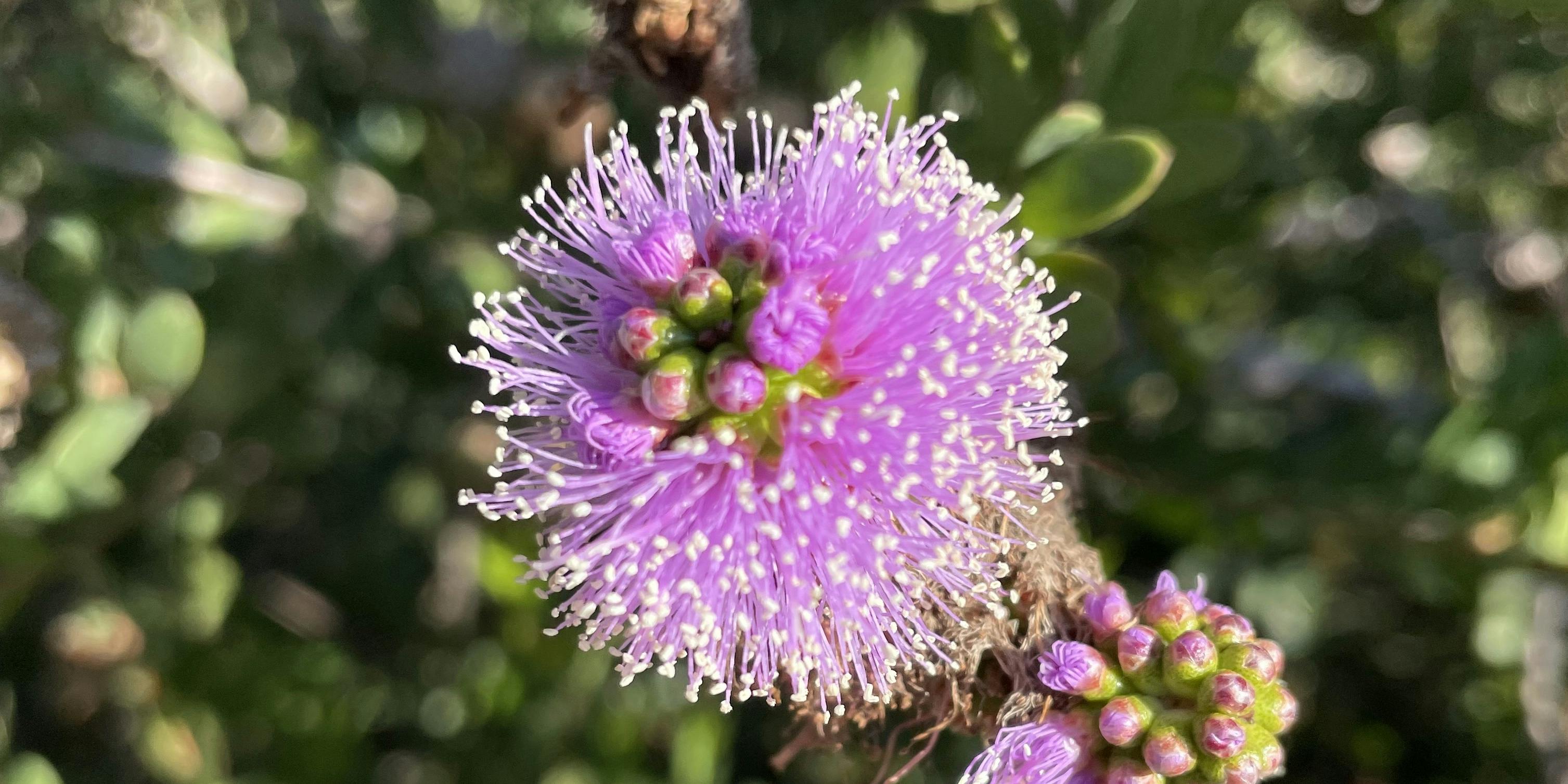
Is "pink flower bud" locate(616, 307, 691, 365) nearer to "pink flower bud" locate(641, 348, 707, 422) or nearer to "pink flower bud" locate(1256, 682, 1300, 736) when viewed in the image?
"pink flower bud" locate(641, 348, 707, 422)

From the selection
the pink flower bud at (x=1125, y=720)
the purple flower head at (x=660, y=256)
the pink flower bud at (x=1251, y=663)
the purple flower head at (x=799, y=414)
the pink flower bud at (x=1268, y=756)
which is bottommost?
the pink flower bud at (x=1268, y=756)

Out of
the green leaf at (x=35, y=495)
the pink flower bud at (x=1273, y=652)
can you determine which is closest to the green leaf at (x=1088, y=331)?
the pink flower bud at (x=1273, y=652)

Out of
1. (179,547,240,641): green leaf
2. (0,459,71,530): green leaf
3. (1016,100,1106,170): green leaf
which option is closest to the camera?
(1016,100,1106,170): green leaf

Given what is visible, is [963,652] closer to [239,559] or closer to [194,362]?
[194,362]

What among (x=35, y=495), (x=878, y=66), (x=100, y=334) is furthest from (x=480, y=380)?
(x=878, y=66)

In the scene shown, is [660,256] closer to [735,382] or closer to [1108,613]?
[735,382]

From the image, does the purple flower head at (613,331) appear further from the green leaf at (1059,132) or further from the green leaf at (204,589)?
the green leaf at (204,589)

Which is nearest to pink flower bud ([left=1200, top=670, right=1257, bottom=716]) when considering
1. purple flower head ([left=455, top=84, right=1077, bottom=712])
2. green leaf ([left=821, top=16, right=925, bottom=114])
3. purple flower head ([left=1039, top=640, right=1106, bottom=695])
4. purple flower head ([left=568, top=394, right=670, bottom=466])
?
purple flower head ([left=1039, top=640, right=1106, bottom=695])
